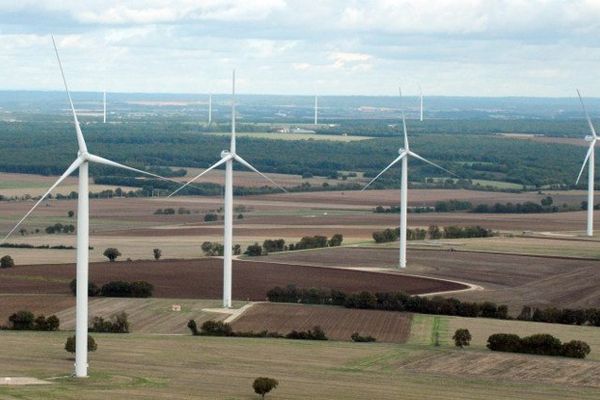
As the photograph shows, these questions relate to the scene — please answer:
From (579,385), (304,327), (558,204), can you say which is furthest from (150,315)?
(558,204)

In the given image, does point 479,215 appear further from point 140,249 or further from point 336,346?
point 336,346

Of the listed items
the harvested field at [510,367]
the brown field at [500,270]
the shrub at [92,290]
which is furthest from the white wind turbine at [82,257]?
the brown field at [500,270]

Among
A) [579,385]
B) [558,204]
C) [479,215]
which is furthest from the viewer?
[558,204]

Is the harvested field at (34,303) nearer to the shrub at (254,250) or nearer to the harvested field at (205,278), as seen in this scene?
the harvested field at (205,278)

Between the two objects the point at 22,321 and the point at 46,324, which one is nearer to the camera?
the point at 46,324

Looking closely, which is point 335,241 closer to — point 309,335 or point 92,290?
point 92,290


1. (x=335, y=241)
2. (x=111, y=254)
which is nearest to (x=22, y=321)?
(x=111, y=254)

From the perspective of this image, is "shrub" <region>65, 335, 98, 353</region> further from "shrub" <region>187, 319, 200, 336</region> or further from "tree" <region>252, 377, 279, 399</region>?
"tree" <region>252, 377, 279, 399</region>
